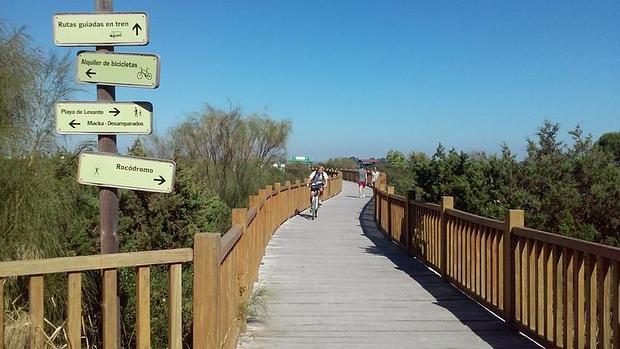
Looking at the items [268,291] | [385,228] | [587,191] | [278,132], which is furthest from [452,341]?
[278,132]

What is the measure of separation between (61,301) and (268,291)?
2717 mm

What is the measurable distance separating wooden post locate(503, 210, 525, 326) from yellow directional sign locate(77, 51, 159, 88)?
11.3 ft

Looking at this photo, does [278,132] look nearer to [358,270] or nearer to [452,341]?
[358,270]

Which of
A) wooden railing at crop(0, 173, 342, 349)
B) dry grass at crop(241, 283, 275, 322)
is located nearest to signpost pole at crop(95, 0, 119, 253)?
wooden railing at crop(0, 173, 342, 349)

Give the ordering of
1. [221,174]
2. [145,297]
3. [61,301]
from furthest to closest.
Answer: [221,174] → [61,301] → [145,297]

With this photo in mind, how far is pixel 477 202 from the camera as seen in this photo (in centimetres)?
916

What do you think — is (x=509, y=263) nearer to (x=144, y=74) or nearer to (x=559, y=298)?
(x=559, y=298)

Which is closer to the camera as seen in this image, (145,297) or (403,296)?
(145,297)

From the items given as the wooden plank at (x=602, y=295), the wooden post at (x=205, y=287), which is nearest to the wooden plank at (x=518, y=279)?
the wooden plank at (x=602, y=295)

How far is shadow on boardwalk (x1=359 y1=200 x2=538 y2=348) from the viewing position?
5.60m

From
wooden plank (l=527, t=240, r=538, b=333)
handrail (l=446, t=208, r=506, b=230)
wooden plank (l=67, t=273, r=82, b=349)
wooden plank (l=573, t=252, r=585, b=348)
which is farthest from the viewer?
handrail (l=446, t=208, r=506, b=230)

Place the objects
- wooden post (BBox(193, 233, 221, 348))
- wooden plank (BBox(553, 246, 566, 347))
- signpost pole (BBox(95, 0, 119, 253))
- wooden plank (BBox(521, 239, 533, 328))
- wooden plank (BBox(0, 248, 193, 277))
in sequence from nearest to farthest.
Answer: wooden plank (BBox(0, 248, 193, 277)) < wooden post (BBox(193, 233, 221, 348)) < signpost pole (BBox(95, 0, 119, 253)) < wooden plank (BBox(553, 246, 566, 347)) < wooden plank (BBox(521, 239, 533, 328))

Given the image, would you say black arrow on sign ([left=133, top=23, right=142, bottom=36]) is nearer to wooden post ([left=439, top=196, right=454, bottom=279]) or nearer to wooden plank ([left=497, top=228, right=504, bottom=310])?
wooden plank ([left=497, top=228, right=504, bottom=310])

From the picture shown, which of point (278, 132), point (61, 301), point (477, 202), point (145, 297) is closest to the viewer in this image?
point (145, 297)
